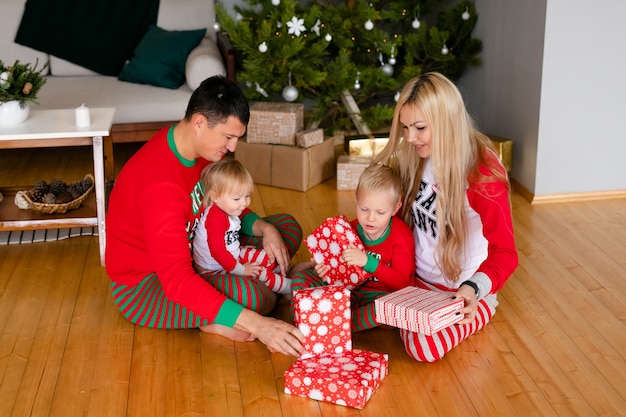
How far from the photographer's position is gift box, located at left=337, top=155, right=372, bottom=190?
395 cm

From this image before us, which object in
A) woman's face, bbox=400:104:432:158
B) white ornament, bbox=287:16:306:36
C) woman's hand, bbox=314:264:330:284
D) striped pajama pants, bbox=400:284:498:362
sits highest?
white ornament, bbox=287:16:306:36

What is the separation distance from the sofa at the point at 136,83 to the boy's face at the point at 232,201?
1.41 meters

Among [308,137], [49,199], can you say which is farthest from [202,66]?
[49,199]

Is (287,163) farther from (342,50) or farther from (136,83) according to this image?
(136,83)

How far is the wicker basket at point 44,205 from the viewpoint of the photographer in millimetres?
3242

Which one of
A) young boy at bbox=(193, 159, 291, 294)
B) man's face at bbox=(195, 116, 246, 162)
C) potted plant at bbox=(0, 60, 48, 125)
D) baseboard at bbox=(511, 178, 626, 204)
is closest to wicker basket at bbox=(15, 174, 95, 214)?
potted plant at bbox=(0, 60, 48, 125)

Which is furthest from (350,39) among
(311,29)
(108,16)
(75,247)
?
(75,247)

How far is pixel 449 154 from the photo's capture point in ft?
8.20

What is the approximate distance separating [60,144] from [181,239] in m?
0.94

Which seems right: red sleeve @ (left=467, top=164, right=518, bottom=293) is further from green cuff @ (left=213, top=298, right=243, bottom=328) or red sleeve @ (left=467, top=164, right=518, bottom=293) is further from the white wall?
the white wall

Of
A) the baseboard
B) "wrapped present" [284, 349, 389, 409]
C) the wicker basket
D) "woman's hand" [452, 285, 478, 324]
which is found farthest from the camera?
the baseboard

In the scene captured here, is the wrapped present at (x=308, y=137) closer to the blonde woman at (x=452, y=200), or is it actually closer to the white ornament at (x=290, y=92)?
the white ornament at (x=290, y=92)

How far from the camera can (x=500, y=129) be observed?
13.5 feet

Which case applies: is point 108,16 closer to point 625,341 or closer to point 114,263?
point 114,263
